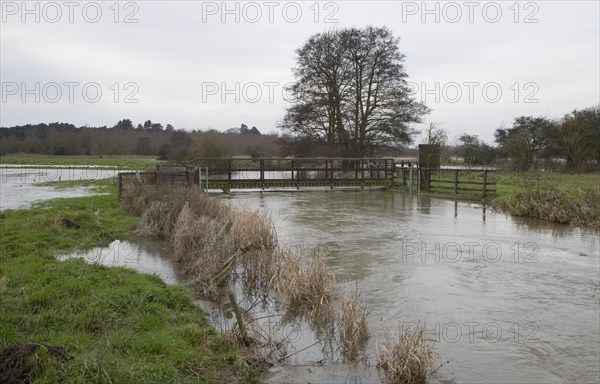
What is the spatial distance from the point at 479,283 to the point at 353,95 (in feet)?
78.1

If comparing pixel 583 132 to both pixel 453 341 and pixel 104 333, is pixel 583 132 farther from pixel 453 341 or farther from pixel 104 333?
pixel 104 333

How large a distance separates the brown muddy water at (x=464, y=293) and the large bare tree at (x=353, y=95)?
1591cm

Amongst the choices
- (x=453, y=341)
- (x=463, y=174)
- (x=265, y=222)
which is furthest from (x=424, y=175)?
(x=453, y=341)

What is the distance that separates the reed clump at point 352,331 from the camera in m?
5.21

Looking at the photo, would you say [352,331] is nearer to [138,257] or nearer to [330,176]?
[138,257]

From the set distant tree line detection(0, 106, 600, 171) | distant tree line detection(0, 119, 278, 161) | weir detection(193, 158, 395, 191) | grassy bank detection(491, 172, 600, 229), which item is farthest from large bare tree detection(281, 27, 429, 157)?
grassy bank detection(491, 172, 600, 229)

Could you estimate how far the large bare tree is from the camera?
2983 centimetres

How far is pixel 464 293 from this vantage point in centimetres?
740

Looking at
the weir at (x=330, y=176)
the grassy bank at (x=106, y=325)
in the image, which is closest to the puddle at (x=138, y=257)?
the grassy bank at (x=106, y=325)

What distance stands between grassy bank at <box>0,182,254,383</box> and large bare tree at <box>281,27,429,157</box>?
2366 cm

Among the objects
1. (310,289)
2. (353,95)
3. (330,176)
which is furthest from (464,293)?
(353,95)

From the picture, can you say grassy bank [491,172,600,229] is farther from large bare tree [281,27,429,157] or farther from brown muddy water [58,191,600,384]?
large bare tree [281,27,429,157]

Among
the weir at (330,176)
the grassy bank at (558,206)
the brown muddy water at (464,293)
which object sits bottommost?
the brown muddy water at (464,293)

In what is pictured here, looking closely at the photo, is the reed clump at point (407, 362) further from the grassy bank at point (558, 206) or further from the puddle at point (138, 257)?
the grassy bank at point (558, 206)
